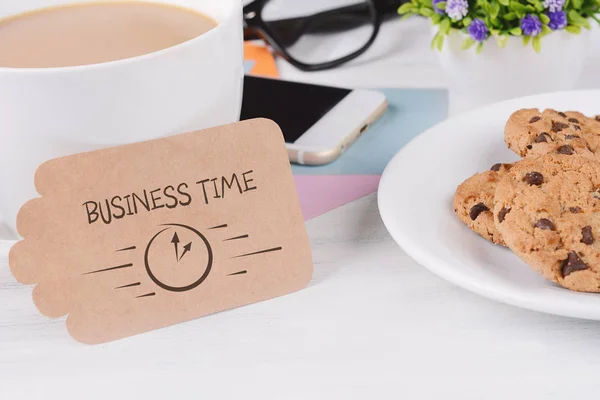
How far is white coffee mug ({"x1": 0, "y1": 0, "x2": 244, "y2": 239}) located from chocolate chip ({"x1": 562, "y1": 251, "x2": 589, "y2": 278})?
0.35 metres

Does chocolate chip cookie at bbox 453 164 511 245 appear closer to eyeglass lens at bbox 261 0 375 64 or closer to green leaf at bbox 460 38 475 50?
green leaf at bbox 460 38 475 50

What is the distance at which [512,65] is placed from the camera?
1.08m

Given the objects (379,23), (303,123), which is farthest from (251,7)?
(303,123)

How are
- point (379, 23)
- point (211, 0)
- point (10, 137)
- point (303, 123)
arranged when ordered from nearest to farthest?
1. point (10, 137)
2. point (211, 0)
3. point (303, 123)
4. point (379, 23)

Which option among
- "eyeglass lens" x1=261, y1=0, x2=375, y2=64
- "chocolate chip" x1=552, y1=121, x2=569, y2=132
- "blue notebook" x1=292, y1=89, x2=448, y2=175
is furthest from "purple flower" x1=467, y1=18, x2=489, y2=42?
"eyeglass lens" x1=261, y1=0, x2=375, y2=64

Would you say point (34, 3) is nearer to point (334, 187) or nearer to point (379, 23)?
point (334, 187)

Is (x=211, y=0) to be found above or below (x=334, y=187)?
above

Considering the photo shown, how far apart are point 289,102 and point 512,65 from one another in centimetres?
33

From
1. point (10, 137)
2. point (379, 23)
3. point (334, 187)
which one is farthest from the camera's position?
point (379, 23)

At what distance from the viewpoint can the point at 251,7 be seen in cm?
145

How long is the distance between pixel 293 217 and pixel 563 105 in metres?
0.44

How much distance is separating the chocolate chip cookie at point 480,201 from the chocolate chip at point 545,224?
0.06 m

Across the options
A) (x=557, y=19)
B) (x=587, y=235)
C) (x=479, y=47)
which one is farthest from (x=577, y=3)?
(x=587, y=235)

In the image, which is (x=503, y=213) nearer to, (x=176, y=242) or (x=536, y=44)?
(x=176, y=242)
